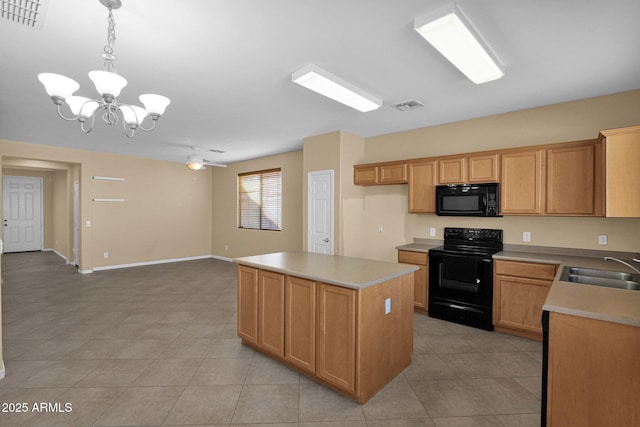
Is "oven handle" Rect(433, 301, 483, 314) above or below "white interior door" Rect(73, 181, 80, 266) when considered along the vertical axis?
below

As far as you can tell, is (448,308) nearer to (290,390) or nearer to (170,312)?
(290,390)

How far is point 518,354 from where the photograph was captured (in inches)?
115

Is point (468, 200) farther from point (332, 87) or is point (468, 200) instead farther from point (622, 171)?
point (332, 87)

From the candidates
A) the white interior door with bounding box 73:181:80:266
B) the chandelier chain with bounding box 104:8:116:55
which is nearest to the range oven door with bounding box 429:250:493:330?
the chandelier chain with bounding box 104:8:116:55

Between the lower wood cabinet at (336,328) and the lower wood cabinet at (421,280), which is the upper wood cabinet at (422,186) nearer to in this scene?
the lower wood cabinet at (421,280)

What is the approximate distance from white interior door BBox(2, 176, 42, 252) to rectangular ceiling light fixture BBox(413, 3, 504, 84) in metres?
12.2

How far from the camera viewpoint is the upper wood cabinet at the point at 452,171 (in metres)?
3.83

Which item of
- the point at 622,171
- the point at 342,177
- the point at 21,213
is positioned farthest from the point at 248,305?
the point at 21,213

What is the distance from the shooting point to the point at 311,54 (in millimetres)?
2410

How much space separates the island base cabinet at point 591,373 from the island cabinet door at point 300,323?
5.02 ft

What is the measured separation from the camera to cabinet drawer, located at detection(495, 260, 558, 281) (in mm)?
3086

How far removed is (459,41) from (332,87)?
45.6 inches

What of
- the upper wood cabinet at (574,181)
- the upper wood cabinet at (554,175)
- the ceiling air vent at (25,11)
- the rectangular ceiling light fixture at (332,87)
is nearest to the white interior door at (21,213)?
the ceiling air vent at (25,11)

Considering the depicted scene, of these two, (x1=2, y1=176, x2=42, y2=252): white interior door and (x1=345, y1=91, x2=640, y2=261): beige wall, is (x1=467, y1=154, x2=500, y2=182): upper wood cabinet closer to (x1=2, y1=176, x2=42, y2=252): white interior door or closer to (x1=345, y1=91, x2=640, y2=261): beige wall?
(x1=345, y1=91, x2=640, y2=261): beige wall
